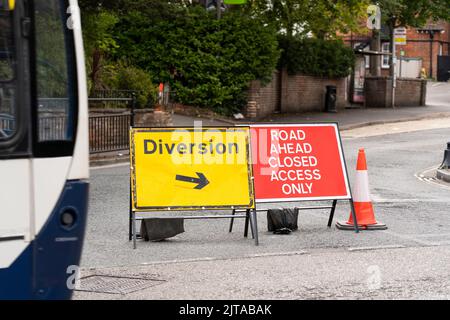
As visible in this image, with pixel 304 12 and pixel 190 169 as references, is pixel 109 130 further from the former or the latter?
pixel 304 12

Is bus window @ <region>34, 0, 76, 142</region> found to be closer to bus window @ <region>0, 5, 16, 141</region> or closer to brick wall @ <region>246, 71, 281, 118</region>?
bus window @ <region>0, 5, 16, 141</region>

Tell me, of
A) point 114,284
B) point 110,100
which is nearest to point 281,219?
point 114,284

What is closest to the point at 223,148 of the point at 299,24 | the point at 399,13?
the point at 299,24

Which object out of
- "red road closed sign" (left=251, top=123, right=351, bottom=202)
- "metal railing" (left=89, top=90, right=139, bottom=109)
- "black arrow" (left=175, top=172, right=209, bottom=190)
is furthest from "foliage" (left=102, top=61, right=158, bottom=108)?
"black arrow" (left=175, top=172, right=209, bottom=190)

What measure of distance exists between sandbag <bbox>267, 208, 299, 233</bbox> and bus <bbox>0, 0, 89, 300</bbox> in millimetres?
5016

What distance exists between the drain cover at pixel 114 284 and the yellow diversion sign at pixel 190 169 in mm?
1721

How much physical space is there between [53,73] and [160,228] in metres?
4.50

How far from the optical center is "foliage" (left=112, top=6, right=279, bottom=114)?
94.7ft

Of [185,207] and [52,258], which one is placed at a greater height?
[52,258]

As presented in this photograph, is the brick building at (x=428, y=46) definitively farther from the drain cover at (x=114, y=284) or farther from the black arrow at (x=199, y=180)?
the drain cover at (x=114, y=284)

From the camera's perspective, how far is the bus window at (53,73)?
5.23 meters

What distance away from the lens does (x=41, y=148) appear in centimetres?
522

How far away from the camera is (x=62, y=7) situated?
5.34 meters

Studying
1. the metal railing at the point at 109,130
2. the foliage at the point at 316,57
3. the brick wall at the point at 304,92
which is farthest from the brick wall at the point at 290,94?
the metal railing at the point at 109,130
